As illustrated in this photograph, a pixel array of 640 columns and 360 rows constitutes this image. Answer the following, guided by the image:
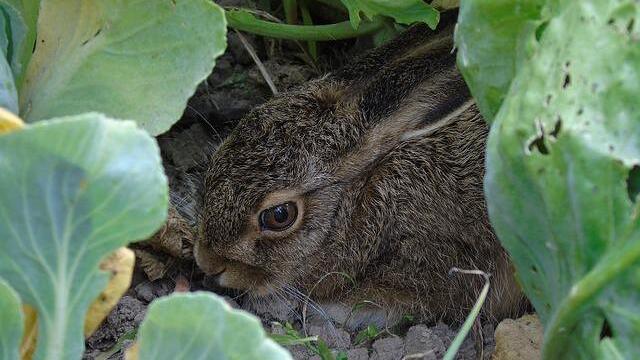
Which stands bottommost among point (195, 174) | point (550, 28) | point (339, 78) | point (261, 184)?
point (195, 174)

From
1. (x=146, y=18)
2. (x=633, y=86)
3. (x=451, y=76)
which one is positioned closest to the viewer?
(x=633, y=86)

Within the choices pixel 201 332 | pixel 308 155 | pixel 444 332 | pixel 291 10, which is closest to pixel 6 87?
pixel 201 332

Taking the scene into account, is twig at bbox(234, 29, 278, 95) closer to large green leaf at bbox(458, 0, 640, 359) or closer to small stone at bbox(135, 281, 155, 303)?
small stone at bbox(135, 281, 155, 303)

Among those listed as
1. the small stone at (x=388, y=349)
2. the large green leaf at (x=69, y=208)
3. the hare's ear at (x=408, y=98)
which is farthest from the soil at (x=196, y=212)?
the large green leaf at (x=69, y=208)

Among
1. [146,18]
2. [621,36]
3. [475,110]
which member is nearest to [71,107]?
[146,18]

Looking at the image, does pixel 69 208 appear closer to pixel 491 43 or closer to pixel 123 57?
pixel 123 57

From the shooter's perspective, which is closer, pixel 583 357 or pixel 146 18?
pixel 583 357

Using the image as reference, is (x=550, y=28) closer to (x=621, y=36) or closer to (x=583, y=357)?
(x=621, y=36)
